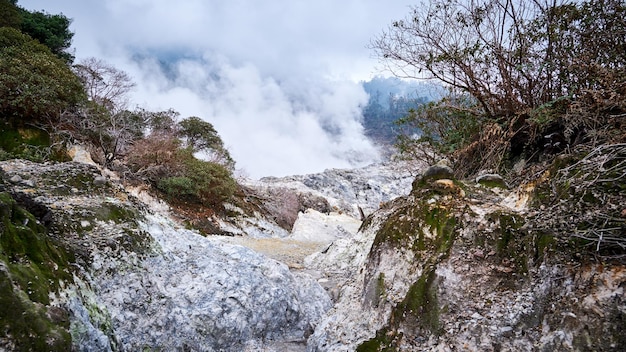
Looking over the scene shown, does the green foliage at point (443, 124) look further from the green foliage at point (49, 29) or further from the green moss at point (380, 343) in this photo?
the green foliage at point (49, 29)

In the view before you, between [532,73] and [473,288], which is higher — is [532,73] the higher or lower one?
the higher one

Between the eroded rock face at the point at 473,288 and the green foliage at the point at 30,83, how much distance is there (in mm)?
11929

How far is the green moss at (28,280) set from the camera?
7.08ft

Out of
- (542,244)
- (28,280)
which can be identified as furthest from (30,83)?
(542,244)

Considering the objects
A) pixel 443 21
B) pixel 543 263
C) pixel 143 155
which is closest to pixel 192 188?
pixel 143 155

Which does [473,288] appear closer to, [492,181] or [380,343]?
[380,343]

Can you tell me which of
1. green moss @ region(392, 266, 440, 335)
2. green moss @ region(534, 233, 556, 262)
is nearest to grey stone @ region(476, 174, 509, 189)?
green moss @ region(534, 233, 556, 262)

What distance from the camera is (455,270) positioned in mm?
3713

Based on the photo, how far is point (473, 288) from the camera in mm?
3500

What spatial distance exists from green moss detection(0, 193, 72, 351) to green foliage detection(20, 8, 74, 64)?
16437mm

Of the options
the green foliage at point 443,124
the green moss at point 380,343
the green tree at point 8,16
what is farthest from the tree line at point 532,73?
the green tree at point 8,16

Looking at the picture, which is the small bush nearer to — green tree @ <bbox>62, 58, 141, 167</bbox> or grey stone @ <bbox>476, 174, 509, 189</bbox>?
green tree @ <bbox>62, 58, 141, 167</bbox>

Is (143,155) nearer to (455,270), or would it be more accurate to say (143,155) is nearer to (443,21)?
(443,21)

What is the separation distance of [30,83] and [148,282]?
10655mm
